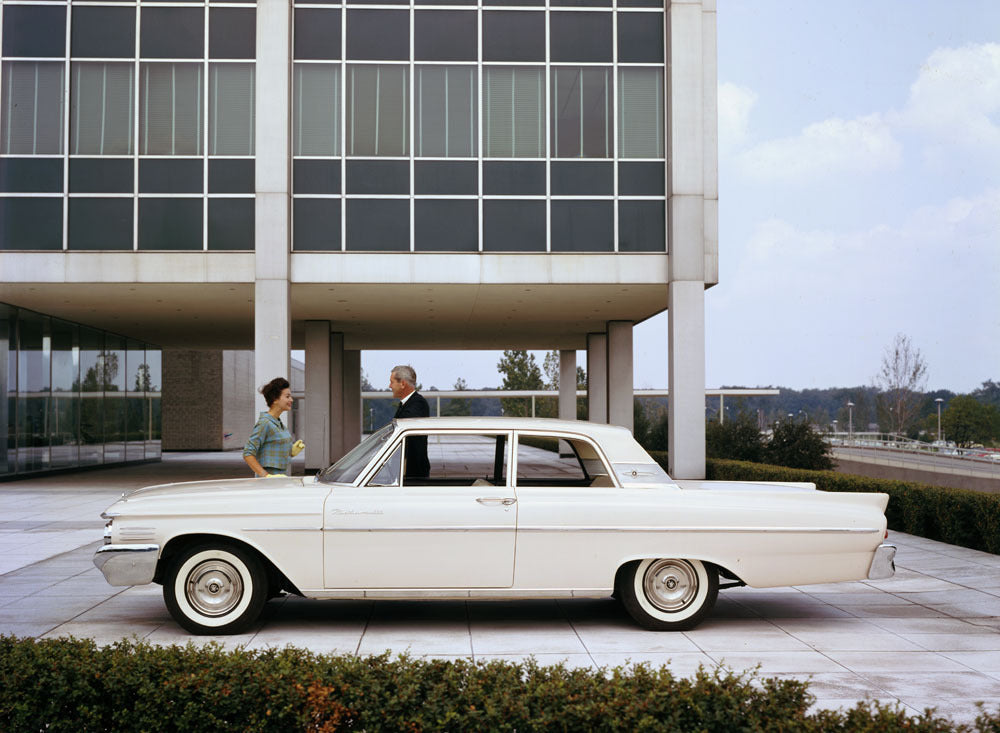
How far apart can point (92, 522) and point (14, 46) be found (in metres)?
11.5

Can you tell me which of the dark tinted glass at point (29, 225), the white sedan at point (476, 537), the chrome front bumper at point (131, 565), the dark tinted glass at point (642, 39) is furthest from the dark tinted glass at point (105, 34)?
the chrome front bumper at point (131, 565)

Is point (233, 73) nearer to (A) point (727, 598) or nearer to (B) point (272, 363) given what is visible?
(B) point (272, 363)

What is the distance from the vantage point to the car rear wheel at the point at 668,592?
265 inches

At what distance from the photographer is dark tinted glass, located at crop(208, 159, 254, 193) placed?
1958cm

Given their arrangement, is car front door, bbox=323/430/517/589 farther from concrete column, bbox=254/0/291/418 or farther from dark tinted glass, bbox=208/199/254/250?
dark tinted glass, bbox=208/199/254/250

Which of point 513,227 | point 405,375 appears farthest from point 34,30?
point 405,375

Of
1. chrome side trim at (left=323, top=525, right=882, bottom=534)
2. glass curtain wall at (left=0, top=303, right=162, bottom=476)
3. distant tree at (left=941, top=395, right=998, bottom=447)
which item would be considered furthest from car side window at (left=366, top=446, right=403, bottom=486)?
distant tree at (left=941, top=395, right=998, bottom=447)

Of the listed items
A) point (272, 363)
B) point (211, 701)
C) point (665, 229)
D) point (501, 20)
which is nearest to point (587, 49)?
point (501, 20)

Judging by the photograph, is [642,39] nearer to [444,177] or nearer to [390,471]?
[444,177]

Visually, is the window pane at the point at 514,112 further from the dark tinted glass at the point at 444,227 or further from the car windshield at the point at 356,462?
the car windshield at the point at 356,462

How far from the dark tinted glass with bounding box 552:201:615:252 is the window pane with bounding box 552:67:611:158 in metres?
1.19

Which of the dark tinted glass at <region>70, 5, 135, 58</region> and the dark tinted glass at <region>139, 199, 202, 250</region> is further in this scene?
the dark tinted glass at <region>70, 5, 135, 58</region>

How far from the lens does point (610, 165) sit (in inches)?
797

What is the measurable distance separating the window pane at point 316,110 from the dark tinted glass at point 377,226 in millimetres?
1416
